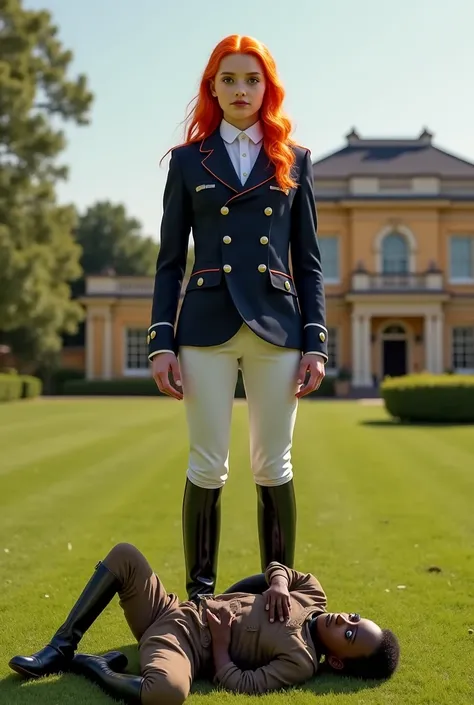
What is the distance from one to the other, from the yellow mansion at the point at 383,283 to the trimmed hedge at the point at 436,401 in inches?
631

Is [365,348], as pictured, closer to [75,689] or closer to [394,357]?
[394,357]

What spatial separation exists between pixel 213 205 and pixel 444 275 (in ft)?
110

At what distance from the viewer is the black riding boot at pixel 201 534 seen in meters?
3.49

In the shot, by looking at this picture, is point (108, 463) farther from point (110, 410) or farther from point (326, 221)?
point (326, 221)

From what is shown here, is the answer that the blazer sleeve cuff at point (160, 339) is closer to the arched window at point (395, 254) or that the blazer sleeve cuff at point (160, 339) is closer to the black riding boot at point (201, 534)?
the black riding boot at point (201, 534)

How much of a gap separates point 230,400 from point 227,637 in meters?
0.98

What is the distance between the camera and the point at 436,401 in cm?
1691

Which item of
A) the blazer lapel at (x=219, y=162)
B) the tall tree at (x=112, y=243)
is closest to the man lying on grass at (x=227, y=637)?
the blazer lapel at (x=219, y=162)

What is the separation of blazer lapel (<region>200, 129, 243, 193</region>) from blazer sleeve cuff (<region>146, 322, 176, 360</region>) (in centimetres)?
66

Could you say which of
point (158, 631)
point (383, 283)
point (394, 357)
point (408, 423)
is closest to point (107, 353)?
point (383, 283)

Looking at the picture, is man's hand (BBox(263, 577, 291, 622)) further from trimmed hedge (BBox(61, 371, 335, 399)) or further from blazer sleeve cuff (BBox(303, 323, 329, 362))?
trimmed hedge (BBox(61, 371, 335, 399))

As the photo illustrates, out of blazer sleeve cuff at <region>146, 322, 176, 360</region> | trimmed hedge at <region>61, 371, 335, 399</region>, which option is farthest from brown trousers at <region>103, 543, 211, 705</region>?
trimmed hedge at <region>61, 371, 335, 399</region>

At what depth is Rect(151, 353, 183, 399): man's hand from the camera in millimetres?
3402

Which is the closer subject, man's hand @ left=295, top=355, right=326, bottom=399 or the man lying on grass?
the man lying on grass
